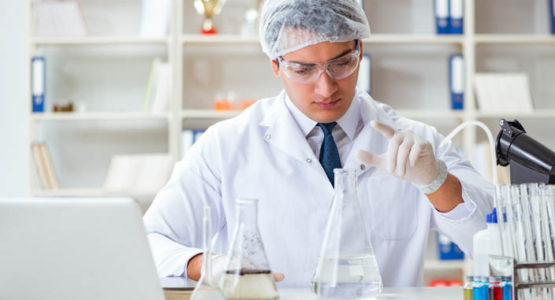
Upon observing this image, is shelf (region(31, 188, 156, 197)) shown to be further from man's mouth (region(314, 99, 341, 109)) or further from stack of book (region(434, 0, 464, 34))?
man's mouth (region(314, 99, 341, 109))

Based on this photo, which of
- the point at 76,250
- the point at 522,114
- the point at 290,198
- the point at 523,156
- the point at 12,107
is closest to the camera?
the point at 76,250

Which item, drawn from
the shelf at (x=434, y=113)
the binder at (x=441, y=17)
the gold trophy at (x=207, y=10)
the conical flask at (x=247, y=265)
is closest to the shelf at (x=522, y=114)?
the shelf at (x=434, y=113)

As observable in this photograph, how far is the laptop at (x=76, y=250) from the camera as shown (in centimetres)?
87

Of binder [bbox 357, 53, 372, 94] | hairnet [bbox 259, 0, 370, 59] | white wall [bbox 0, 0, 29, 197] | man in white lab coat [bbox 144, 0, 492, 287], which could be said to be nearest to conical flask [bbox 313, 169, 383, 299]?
man in white lab coat [bbox 144, 0, 492, 287]

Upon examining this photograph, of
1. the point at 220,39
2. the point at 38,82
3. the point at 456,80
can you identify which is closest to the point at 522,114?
the point at 456,80

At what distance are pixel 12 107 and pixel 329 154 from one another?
256cm

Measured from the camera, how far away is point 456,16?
349 cm

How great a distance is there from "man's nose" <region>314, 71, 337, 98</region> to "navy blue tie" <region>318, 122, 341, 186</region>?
0.16m

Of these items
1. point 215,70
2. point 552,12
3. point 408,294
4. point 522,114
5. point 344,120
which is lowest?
point 408,294

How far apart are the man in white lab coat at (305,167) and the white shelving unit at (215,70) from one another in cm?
196

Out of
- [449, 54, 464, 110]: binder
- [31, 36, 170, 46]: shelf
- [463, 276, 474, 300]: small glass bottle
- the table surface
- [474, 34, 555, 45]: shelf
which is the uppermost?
[31, 36, 170, 46]: shelf

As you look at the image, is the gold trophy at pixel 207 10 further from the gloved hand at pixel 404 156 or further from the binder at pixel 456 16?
the gloved hand at pixel 404 156

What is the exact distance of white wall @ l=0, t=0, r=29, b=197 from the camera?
3.71m

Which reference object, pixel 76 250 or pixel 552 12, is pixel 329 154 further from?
pixel 552 12
